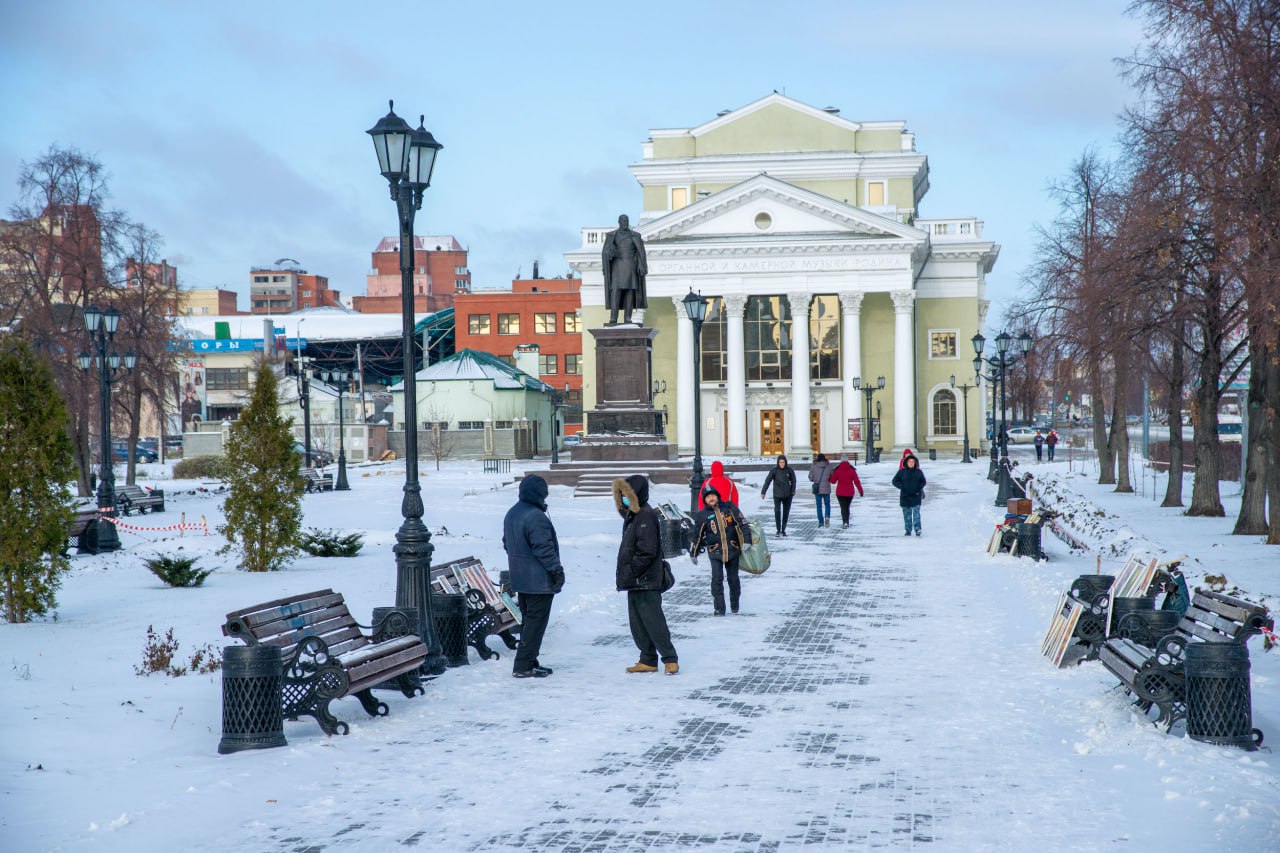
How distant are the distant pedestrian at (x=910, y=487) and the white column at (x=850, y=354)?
43954 millimetres

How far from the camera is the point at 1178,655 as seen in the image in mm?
9461

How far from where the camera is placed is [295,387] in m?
87.4

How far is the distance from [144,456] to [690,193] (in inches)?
1541

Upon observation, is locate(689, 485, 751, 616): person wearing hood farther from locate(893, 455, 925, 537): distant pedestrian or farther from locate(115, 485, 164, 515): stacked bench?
locate(115, 485, 164, 515): stacked bench

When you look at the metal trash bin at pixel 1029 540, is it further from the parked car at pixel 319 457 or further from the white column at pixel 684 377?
the white column at pixel 684 377

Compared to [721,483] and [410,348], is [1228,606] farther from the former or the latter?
[721,483]

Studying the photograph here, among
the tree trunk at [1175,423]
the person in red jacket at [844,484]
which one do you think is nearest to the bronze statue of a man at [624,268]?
the person in red jacket at [844,484]

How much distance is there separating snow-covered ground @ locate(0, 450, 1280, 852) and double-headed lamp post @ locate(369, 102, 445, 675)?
76 cm

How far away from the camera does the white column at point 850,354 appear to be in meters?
70.9

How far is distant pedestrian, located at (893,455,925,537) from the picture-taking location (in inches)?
1008

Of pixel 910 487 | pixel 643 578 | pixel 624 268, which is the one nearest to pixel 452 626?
pixel 643 578

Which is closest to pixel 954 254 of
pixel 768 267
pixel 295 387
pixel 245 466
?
pixel 768 267

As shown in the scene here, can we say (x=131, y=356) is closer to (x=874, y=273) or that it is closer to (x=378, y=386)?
(x=874, y=273)

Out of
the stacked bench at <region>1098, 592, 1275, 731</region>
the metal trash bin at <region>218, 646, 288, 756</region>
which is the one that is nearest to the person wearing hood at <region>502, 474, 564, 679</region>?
the metal trash bin at <region>218, 646, 288, 756</region>
